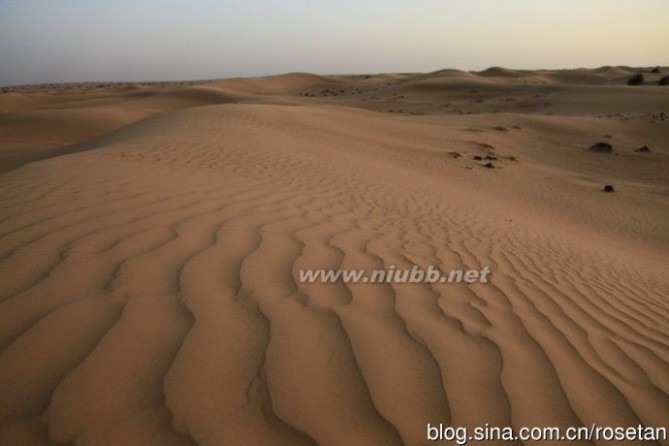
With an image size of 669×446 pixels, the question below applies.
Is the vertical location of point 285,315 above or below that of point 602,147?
above

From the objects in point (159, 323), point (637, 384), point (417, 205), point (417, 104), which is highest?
point (159, 323)

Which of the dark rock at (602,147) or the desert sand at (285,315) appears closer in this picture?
the desert sand at (285,315)

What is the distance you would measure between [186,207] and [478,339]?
256 cm

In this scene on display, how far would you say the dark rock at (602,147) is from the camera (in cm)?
1555

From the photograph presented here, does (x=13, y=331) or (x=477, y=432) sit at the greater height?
(x=13, y=331)

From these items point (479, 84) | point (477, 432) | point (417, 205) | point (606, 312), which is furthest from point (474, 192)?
point (479, 84)

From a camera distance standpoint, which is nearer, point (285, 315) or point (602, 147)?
point (285, 315)

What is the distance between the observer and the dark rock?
15.6m

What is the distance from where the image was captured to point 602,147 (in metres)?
15.7

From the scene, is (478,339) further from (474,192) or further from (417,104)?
(417,104)

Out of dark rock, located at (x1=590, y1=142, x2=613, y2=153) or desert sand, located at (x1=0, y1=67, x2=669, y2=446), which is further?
dark rock, located at (x1=590, y1=142, x2=613, y2=153)

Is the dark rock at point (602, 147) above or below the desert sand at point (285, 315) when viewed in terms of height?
below

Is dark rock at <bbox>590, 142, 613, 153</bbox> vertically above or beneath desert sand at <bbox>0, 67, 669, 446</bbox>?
beneath

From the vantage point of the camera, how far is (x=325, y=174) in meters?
7.19
